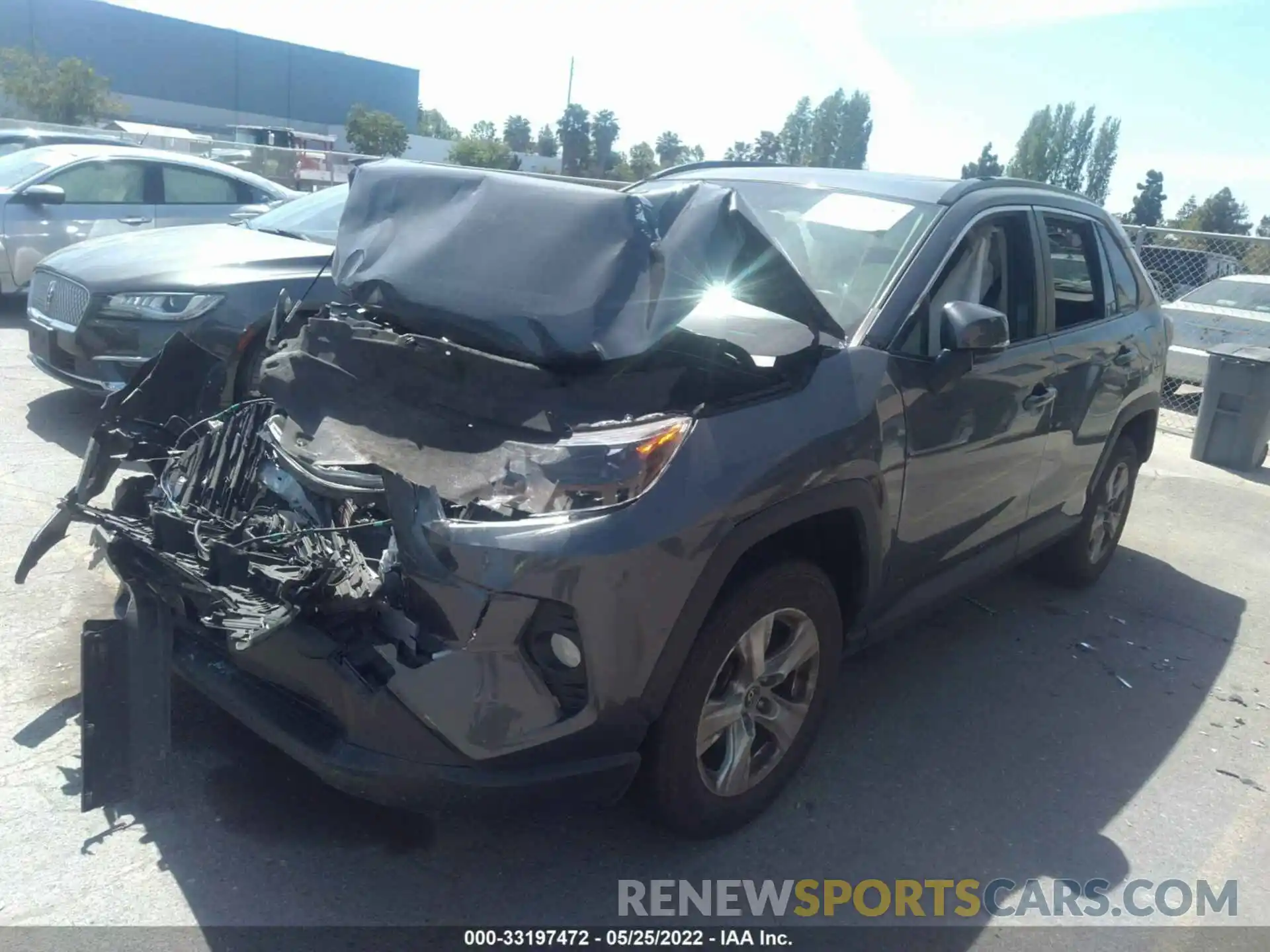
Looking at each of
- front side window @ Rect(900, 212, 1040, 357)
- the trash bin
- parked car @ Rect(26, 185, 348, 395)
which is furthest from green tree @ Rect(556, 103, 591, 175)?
front side window @ Rect(900, 212, 1040, 357)

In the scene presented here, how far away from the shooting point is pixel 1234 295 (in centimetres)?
1197

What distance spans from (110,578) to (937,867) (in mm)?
3404

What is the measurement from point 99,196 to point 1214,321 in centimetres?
1147

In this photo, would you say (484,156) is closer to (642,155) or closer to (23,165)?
(642,155)

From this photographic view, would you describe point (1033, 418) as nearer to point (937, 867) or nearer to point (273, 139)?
point (937, 867)

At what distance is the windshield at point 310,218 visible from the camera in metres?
6.88

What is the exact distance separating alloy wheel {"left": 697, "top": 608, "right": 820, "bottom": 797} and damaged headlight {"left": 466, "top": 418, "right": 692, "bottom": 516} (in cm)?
65

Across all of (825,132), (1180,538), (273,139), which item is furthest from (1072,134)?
(1180,538)

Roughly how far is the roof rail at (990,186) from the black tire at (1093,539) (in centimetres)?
140

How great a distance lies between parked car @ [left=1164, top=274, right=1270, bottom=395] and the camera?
11312 mm

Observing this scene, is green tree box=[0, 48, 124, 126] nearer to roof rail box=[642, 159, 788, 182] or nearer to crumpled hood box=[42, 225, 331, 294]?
crumpled hood box=[42, 225, 331, 294]

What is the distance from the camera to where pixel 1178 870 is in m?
3.44

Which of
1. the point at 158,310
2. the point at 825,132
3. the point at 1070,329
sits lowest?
the point at 158,310

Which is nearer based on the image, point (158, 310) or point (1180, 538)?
point (158, 310)
